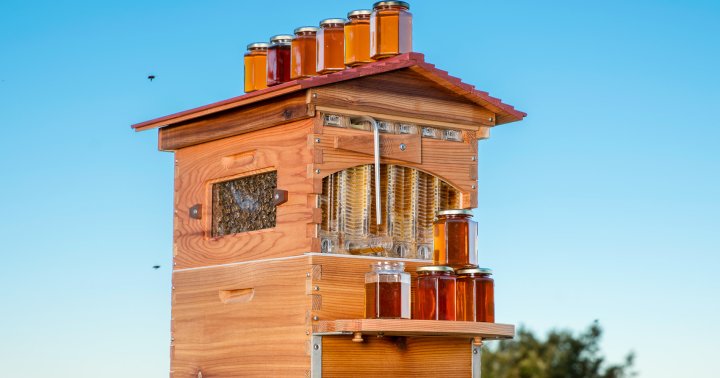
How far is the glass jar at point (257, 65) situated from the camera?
7602 mm

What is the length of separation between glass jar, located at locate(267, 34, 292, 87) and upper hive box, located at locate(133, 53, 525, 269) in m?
0.42

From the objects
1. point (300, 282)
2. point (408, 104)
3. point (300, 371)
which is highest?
point (408, 104)

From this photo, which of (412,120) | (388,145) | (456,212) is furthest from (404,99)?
(456,212)

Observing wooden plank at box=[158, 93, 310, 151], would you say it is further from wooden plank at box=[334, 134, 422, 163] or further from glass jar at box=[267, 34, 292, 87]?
glass jar at box=[267, 34, 292, 87]

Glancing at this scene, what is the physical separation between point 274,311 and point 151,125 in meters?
1.71

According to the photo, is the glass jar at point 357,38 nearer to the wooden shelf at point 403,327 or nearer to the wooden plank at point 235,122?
the wooden plank at point 235,122

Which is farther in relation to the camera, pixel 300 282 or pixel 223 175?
pixel 223 175

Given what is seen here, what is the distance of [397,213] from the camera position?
6922 millimetres

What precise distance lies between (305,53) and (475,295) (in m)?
1.77

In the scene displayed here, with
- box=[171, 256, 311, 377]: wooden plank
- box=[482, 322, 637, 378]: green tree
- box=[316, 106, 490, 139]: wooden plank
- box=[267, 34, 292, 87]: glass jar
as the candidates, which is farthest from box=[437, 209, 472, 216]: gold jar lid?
box=[482, 322, 637, 378]: green tree

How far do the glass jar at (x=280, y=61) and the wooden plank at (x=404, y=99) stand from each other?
33.7 inches

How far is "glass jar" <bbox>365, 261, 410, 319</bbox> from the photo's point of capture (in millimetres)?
6430

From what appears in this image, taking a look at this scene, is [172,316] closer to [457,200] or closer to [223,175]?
[223,175]

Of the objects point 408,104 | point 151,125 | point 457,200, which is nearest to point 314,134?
point 408,104
